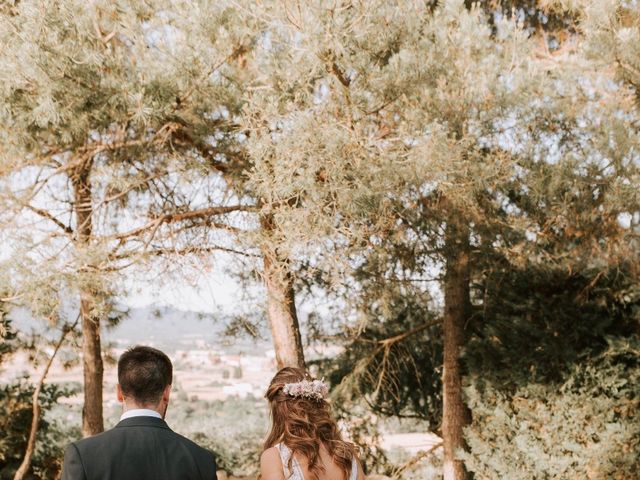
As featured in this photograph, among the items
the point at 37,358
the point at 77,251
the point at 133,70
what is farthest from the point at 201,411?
the point at 133,70

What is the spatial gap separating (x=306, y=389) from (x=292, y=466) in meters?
0.37

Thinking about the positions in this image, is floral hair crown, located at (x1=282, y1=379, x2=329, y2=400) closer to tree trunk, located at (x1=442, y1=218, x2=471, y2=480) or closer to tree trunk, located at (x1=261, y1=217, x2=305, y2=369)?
tree trunk, located at (x1=261, y1=217, x2=305, y2=369)

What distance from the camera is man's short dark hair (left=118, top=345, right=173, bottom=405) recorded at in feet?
7.48

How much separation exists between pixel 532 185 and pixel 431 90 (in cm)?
107

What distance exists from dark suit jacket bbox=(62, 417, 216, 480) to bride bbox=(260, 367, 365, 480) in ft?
2.42

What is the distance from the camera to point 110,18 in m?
4.78

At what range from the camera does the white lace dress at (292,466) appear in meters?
2.93

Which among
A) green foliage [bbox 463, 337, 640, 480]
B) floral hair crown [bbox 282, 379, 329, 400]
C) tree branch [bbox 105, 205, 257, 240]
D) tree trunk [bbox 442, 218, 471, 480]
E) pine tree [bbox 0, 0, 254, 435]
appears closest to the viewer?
floral hair crown [bbox 282, 379, 329, 400]

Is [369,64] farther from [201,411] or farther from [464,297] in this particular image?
[201,411]

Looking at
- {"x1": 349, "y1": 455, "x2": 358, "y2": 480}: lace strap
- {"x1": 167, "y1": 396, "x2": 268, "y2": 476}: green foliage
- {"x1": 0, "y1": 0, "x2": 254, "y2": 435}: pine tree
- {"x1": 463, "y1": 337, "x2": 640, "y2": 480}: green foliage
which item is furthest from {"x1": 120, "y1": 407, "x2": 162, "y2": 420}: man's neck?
{"x1": 167, "y1": 396, "x2": 268, "y2": 476}: green foliage

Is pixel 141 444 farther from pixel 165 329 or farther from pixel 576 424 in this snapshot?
pixel 165 329

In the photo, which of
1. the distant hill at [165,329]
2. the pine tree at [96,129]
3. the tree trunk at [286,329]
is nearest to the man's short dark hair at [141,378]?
the pine tree at [96,129]

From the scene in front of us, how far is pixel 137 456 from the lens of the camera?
7.12 ft

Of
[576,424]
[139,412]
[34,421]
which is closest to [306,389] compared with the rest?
[139,412]
